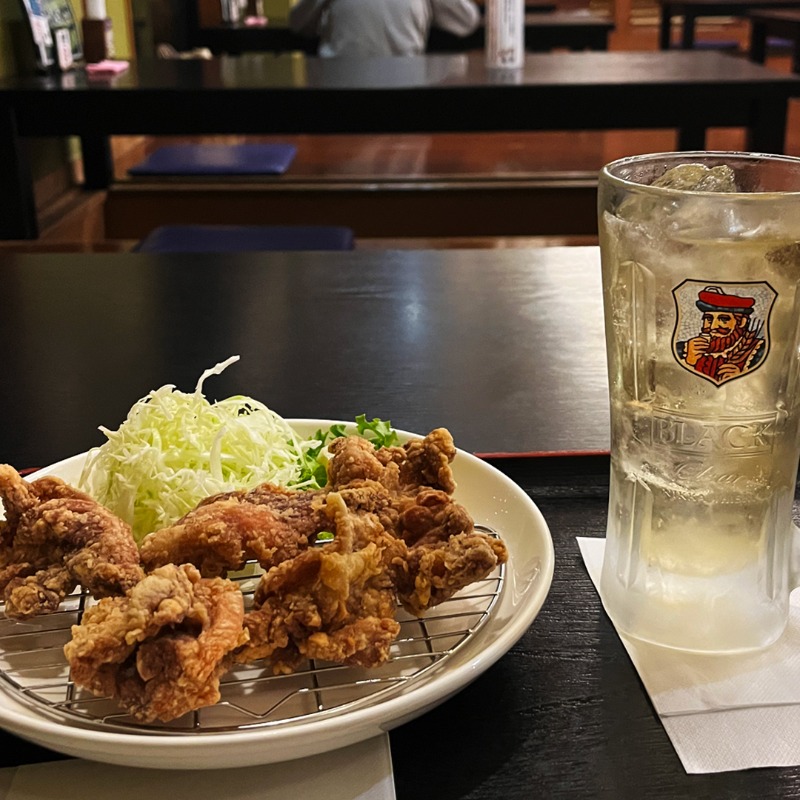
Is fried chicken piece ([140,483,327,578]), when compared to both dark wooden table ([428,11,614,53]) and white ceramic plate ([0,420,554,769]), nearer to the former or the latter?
white ceramic plate ([0,420,554,769])

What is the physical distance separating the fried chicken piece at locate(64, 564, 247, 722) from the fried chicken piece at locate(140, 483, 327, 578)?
0.10m

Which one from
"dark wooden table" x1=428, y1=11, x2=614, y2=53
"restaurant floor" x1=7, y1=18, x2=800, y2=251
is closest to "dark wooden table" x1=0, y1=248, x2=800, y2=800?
"restaurant floor" x1=7, y1=18, x2=800, y2=251

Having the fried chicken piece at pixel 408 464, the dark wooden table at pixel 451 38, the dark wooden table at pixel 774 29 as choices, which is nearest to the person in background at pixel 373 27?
the dark wooden table at pixel 451 38

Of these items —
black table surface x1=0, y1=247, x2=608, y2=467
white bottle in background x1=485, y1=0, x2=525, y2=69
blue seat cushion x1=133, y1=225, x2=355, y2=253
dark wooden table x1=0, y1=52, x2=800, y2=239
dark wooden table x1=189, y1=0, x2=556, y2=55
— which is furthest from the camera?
dark wooden table x1=189, y1=0, x2=556, y2=55

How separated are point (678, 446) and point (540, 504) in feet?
1.04

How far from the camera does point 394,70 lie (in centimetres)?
365

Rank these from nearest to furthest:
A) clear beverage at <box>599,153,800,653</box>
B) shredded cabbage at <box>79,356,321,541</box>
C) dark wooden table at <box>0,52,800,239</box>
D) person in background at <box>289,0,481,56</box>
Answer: clear beverage at <box>599,153,800,653</box>, shredded cabbage at <box>79,356,321,541</box>, dark wooden table at <box>0,52,800,239</box>, person in background at <box>289,0,481,56</box>

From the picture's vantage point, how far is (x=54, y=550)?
81 cm

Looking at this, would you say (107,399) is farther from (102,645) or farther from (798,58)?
(798,58)

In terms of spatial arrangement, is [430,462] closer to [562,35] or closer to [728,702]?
[728,702]

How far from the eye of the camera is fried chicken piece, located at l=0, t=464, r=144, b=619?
759 millimetres

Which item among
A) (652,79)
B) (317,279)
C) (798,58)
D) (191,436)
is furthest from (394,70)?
(798,58)

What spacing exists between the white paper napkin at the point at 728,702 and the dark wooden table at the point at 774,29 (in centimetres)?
762

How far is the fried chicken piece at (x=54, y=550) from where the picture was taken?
759 millimetres
